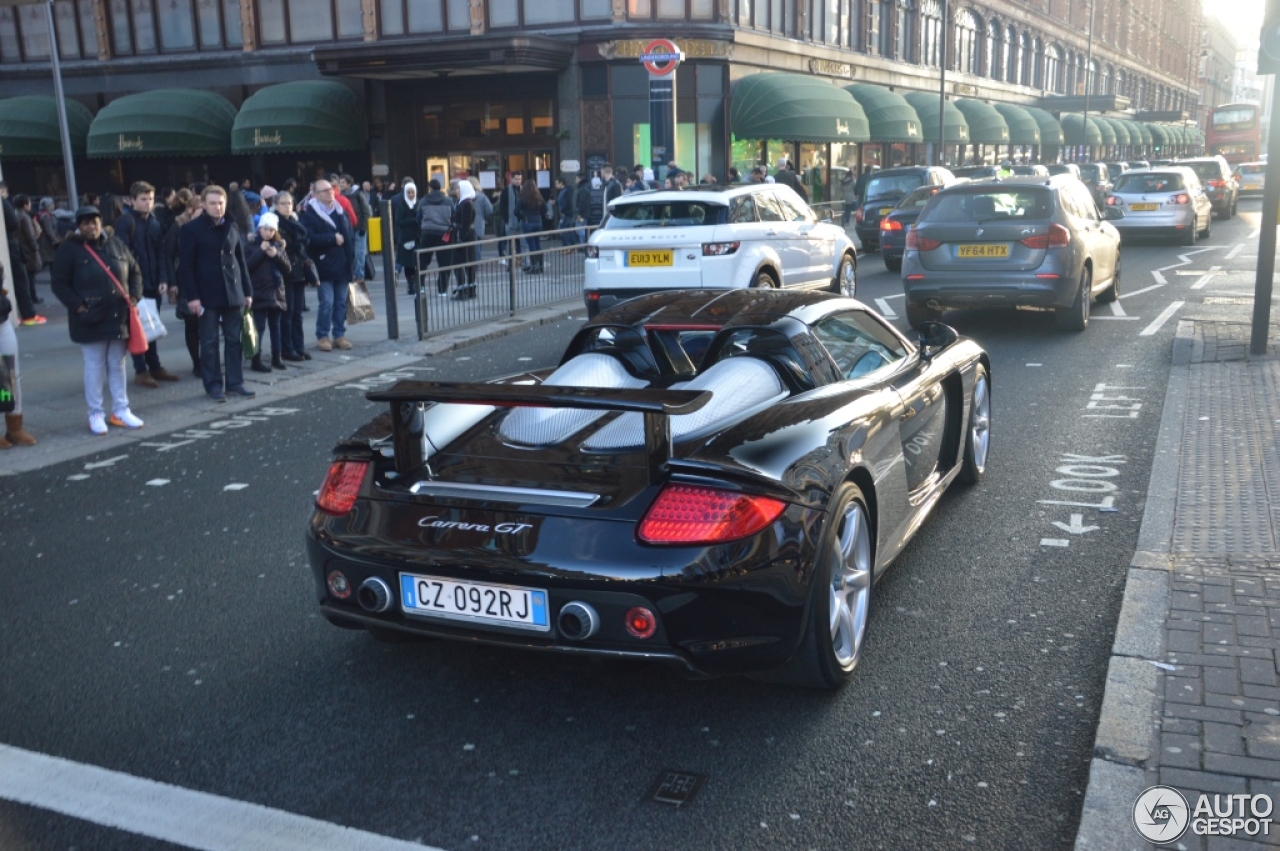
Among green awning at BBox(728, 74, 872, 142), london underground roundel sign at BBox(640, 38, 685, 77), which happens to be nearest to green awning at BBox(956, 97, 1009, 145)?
green awning at BBox(728, 74, 872, 142)

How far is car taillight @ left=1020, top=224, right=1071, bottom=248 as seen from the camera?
469 inches

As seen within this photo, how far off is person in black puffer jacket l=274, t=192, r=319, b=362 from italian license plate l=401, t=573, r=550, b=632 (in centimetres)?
823

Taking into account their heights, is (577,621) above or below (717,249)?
below

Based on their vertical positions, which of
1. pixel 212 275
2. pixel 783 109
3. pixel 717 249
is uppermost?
pixel 783 109

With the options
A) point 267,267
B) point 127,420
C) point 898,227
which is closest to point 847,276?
point 898,227

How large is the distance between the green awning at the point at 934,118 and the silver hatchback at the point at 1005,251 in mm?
31473

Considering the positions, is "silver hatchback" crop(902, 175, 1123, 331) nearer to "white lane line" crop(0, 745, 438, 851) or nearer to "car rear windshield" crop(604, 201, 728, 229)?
"car rear windshield" crop(604, 201, 728, 229)

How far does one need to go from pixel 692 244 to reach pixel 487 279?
9.76 feet

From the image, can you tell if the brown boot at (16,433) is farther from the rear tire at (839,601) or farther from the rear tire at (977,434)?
the rear tire at (839,601)

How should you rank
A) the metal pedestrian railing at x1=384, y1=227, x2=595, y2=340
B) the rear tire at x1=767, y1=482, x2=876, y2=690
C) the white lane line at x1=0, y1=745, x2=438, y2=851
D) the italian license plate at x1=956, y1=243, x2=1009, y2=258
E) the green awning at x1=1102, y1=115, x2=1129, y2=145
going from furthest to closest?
the green awning at x1=1102, y1=115, x2=1129, y2=145
the metal pedestrian railing at x1=384, y1=227, x2=595, y2=340
the italian license plate at x1=956, y1=243, x2=1009, y2=258
the rear tire at x1=767, y1=482, x2=876, y2=690
the white lane line at x1=0, y1=745, x2=438, y2=851

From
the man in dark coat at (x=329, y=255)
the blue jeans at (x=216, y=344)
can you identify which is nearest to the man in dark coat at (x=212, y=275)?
the blue jeans at (x=216, y=344)

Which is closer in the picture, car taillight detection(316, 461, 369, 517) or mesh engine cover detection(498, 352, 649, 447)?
car taillight detection(316, 461, 369, 517)

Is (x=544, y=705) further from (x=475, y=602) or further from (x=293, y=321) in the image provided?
(x=293, y=321)

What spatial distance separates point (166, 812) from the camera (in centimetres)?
336
